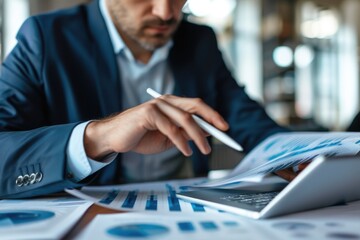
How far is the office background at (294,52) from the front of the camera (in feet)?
15.5

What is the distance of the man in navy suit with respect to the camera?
2.06 feet

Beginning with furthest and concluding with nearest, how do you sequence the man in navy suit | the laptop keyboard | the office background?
1. the office background
2. the man in navy suit
3. the laptop keyboard

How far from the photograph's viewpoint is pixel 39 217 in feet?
1.51

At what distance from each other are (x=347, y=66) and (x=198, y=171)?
5.85m

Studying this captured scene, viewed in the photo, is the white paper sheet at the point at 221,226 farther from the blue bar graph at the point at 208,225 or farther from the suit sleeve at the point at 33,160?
the suit sleeve at the point at 33,160

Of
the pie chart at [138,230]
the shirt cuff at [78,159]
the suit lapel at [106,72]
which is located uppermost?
the suit lapel at [106,72]

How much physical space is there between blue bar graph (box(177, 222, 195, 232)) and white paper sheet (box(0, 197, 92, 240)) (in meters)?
0.11

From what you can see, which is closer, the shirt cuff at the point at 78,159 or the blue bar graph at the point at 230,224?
the blue bar graph at the point at 230,224

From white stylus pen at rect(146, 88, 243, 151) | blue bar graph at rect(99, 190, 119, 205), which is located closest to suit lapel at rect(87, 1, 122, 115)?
blue bar graph at rect(99, 190, 119, 205)

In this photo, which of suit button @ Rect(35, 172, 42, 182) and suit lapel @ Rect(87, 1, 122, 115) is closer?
suit button @ Rect(35, 172, 42, 182)

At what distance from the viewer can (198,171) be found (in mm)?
1165

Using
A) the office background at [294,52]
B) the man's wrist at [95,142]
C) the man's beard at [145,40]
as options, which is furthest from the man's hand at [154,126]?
the office background at [294,52]

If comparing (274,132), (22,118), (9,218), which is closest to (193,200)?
(9,218)

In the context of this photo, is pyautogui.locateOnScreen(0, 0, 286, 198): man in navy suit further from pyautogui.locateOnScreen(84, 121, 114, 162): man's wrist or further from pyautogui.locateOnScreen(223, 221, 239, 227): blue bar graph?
pyautogui.locateOnScreen(223, 221, 239, 227): blue bar graph
